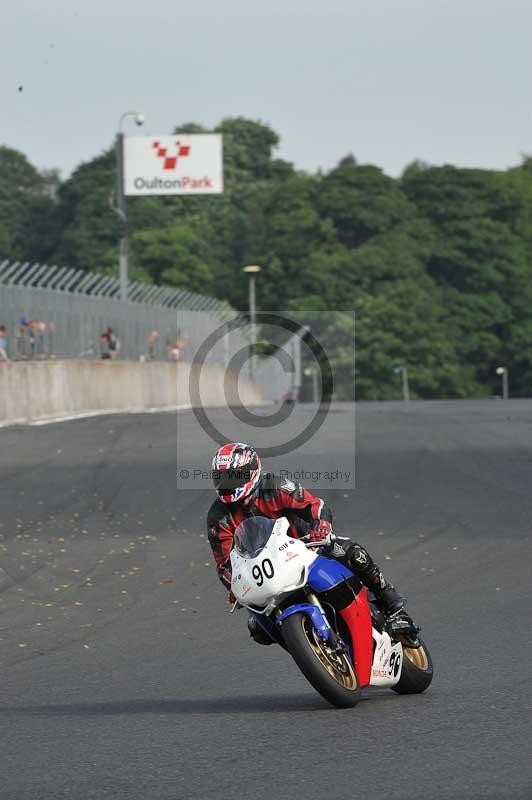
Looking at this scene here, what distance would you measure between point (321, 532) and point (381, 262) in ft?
292

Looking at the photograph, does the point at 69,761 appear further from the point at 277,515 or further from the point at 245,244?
the point at 245,244

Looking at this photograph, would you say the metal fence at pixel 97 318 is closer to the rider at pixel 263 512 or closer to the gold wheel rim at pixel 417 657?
the rider at pixel 263 512

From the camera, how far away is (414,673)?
7.47 meters

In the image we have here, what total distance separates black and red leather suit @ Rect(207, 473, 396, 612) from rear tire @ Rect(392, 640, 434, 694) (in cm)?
37

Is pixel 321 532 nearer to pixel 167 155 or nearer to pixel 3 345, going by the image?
pixel 3 345

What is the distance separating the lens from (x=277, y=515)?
7527mm

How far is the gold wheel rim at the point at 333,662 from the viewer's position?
6.92 m

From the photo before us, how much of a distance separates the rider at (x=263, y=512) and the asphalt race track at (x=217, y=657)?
577 millimetres

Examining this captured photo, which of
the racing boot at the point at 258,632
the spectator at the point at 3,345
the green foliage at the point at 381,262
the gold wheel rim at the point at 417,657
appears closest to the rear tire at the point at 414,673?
the gold wheel rim at the point at 417,657

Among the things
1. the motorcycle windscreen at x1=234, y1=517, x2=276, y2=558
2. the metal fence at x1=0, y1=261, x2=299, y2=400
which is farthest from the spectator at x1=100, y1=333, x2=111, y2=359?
the motorcycle windscreen at x1=234, y1=517, x2=276, y2=558

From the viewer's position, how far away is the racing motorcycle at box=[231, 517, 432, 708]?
22.7 feet

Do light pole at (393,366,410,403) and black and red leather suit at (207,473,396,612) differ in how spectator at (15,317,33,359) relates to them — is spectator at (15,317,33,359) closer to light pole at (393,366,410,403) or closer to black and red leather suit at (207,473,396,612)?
black and red leather suit at (207,473,396,612)

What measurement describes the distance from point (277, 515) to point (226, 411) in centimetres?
3059

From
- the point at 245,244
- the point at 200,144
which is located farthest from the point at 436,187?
the point at 200,144
